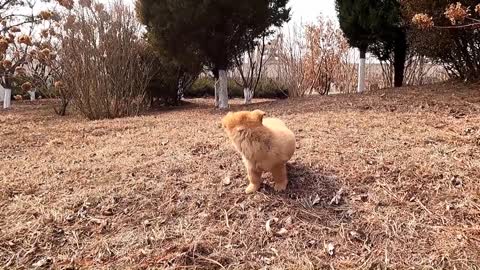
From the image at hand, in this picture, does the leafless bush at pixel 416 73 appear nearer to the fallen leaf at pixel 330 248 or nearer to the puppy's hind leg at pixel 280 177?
the puppy's hind leg at pixel 280 177

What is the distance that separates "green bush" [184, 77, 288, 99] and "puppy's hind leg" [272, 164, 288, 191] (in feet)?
40.0

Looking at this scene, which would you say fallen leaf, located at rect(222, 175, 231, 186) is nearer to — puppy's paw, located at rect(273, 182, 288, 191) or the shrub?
puppy's paw, located at rect(273, 182, 288, 191)

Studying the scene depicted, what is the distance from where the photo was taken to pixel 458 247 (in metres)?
2.49

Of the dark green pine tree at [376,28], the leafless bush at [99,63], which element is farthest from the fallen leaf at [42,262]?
the dark green pine tree at [376,28]

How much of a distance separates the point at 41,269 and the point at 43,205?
809 millimetres

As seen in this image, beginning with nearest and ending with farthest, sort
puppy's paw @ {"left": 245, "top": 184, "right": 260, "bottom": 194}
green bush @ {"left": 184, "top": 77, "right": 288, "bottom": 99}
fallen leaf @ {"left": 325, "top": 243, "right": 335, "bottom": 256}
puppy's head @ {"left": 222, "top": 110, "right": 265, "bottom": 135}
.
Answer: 1. fallen leaf @ {"left": 325, "top": 243, "right": 335, "bottom": 256}
2. puppy's head @ {"left": 222, "top": 110, "right": 265, "bottom": 135}
3. puppy's paw @ {"left": 245, "top": 184, "right": 260, "bottom": 194}
4. green bush @ {"left": 184, "top": 77, "right": 288, "bottom": 99}

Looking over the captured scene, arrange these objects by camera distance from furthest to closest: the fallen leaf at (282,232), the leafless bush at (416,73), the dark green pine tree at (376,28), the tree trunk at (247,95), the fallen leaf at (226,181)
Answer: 1. the tree trunk at (247,95)
2. the leafless bush at (416,73)
3. the dark green pine tree at (376,28)
4. the fallen leaf at (226,181)
5. the fallen leaf at (282,232)

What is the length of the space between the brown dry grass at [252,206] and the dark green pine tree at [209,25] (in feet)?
13.8

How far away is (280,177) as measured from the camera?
3.08m

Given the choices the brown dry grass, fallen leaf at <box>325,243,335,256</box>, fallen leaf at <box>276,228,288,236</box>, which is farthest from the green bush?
fallen leaf at <box>325,243,335,256</box>

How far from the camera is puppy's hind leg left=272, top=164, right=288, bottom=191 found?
119 inches

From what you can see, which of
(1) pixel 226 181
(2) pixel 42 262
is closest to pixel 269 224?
(1) pixel 226 181

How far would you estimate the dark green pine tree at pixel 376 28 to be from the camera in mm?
8125

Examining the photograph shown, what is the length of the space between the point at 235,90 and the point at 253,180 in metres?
13.0
